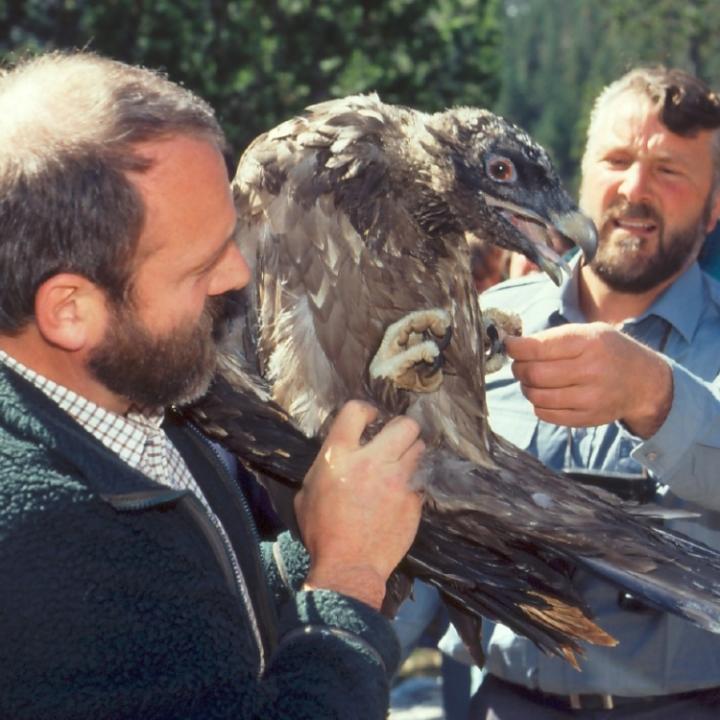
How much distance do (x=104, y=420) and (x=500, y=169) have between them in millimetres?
1442

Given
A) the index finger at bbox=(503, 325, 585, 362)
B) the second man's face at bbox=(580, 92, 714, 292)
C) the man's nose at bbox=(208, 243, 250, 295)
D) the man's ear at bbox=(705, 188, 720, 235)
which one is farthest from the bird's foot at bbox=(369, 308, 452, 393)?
the man's ear at bbox=(705, 188, 720, 235)

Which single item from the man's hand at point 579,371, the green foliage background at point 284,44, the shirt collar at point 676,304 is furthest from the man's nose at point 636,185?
the green foliage background at point 284,44

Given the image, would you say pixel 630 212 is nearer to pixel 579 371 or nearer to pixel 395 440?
pixel 579 371

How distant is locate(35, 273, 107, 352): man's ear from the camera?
185 cm

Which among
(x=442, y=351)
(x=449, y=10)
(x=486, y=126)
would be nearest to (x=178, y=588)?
(x=442, y=351)

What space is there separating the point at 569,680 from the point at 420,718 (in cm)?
390

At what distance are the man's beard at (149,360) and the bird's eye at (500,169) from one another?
125 centimetres

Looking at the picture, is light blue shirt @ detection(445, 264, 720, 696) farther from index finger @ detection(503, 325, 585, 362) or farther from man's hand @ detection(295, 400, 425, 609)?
man's hand @ detection(295, 400, 425, 609)

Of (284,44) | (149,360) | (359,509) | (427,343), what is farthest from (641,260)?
(284,44)

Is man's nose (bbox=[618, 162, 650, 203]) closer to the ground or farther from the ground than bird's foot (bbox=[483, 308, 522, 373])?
farther from the ground

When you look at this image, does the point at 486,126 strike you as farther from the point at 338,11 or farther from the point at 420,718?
the point at 338,11

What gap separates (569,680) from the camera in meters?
3.34

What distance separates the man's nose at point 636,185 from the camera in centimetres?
386

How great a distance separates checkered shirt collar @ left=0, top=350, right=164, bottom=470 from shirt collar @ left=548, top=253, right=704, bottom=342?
72.8 inches
